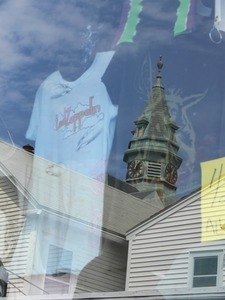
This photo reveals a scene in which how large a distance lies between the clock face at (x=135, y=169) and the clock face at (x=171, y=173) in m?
0.09

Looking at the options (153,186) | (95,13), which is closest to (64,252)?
(153,186)

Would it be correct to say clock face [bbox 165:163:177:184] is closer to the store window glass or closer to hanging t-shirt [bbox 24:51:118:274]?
the store window glass

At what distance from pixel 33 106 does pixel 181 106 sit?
0.62 meters

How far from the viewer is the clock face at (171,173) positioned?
7.39 ft

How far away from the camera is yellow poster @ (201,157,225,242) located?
2119mm

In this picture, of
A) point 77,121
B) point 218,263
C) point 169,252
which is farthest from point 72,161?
point 218,263

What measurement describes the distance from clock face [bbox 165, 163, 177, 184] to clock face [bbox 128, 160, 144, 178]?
0.09 m

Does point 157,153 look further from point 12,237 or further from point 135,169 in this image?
point 12,237

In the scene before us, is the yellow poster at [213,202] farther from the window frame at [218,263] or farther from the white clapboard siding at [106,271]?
the white clapboard siding at [106,271]

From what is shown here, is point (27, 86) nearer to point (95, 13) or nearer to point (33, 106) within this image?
point (33, 106)

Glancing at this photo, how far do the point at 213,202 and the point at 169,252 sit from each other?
19cm

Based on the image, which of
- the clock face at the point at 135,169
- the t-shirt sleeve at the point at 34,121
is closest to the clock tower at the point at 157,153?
the clock face at the point at 135,169

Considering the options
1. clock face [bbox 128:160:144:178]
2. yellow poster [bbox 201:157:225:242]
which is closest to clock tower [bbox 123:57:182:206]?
clock face [bbox 128:160:144:178]

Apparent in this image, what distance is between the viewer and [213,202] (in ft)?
7.07
